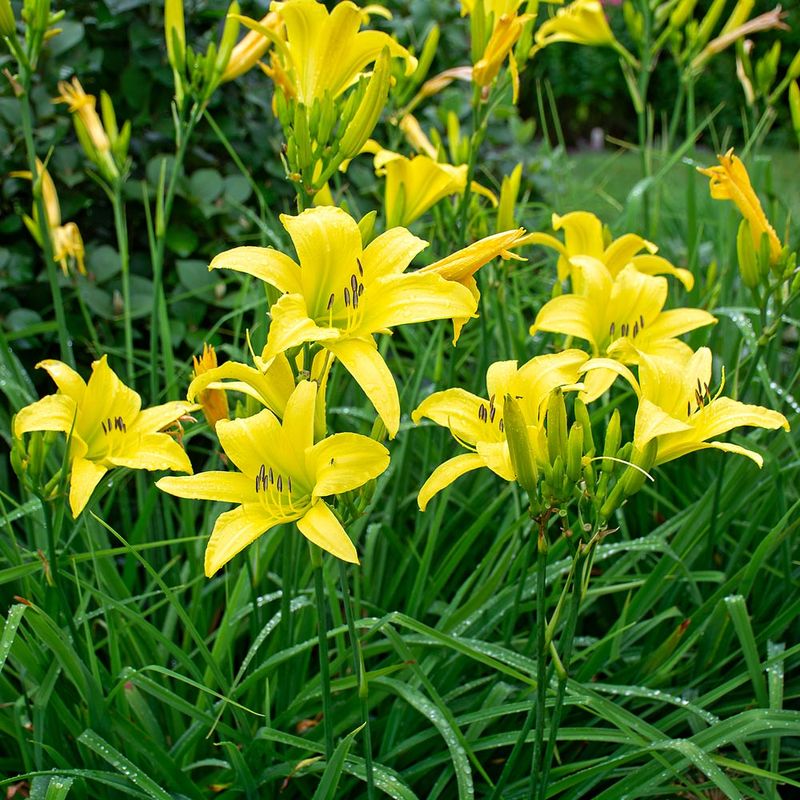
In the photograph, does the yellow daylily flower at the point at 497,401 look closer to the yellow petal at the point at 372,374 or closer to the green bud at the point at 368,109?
the yellow petal at the point at 372,374

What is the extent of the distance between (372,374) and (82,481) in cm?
52

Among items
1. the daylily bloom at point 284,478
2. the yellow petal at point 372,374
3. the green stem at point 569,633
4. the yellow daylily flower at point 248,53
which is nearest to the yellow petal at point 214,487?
the daylily bloom at point 284,478

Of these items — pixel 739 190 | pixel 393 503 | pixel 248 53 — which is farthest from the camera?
pixel 393 503

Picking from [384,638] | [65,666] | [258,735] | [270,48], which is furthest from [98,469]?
[270,48]

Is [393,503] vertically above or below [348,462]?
below

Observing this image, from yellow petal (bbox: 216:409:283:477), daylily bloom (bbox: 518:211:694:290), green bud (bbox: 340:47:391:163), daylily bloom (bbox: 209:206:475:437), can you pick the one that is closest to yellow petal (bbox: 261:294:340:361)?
daylily bloom (bbox: 209:206:475:437)

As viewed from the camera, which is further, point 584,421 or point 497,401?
point 497,401

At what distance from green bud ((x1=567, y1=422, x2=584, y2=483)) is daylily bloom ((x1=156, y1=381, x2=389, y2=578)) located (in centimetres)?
22

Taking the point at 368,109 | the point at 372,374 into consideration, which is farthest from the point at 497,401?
the point at 368,109

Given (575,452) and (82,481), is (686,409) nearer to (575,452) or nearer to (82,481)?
(575,452)

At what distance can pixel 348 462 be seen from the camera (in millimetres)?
1159

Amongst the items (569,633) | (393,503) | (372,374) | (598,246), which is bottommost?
(393,503)

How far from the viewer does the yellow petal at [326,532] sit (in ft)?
3.61

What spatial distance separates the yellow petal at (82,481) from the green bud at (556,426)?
0.67m
